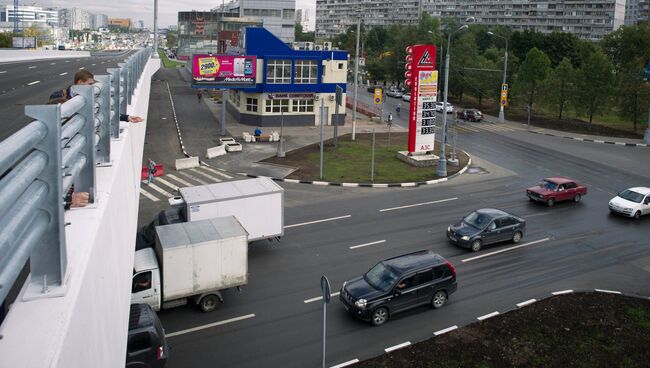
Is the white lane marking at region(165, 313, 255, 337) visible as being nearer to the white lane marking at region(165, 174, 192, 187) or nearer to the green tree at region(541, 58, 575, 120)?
the white lane marking at region(165, 174, 192, 187)

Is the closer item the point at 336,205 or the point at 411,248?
the point at 411,248

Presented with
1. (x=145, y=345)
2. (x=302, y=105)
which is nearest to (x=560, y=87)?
(x=302, y=105)

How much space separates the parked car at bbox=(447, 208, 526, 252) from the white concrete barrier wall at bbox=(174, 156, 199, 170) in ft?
54.1

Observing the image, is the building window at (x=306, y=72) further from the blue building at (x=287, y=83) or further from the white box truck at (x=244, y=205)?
the white box truck at (x=244, y=205)

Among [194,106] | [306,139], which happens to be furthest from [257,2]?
[306,139]

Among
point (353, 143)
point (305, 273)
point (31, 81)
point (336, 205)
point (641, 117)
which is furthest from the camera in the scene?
point (641, 117)

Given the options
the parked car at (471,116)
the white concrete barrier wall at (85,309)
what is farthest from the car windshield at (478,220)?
the parked car at (471,116)

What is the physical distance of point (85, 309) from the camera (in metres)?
2.95

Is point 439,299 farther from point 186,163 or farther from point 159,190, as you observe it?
point 186,163

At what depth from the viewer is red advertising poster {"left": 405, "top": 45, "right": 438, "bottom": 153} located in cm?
3362

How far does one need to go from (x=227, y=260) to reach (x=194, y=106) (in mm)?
44638

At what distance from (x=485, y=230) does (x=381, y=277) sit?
249 inches

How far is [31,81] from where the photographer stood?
21609mm

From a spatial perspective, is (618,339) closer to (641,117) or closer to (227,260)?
(227,260)
